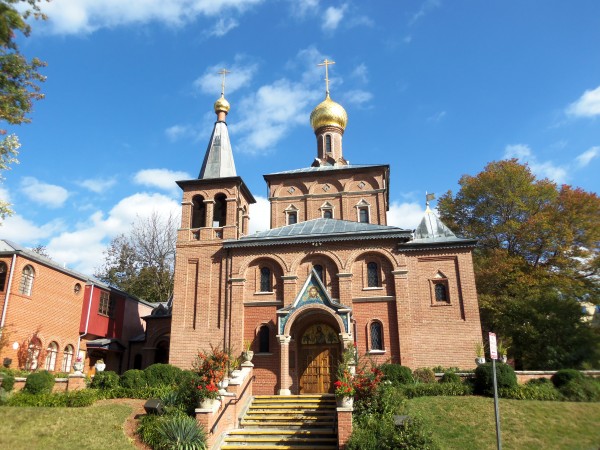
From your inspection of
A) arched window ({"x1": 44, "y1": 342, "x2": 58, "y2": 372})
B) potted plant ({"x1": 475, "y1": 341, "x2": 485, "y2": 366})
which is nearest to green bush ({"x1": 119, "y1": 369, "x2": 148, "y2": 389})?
arched window ({"x1": 44, "y1": 342, "x2": 58, "y2": 372})

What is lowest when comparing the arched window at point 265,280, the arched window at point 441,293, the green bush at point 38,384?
the green bush at point 38,384

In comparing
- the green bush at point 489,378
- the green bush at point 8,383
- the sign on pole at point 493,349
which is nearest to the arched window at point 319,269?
the green bush at point 489,378

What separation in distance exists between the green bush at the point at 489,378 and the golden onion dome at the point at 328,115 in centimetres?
1980

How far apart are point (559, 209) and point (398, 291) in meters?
17.6

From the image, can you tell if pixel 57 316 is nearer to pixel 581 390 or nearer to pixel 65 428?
pixel 65 428

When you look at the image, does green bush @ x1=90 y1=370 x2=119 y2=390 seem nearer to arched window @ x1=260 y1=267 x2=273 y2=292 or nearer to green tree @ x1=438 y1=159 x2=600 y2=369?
arched window @ x1=260 y1=267 x2=273 y2=292

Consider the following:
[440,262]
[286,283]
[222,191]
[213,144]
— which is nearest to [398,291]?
[440,262]

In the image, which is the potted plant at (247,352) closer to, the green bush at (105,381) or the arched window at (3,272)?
the green bush at (105,381)

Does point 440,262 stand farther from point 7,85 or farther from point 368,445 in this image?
point 7,85

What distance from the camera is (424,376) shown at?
18.8 m

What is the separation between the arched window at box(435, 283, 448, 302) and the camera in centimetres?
2183

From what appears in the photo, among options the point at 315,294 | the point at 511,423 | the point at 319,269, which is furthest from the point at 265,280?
the point at 511,423

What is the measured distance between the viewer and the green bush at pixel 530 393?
16484mm

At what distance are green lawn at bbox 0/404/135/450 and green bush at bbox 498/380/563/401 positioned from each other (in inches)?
486
